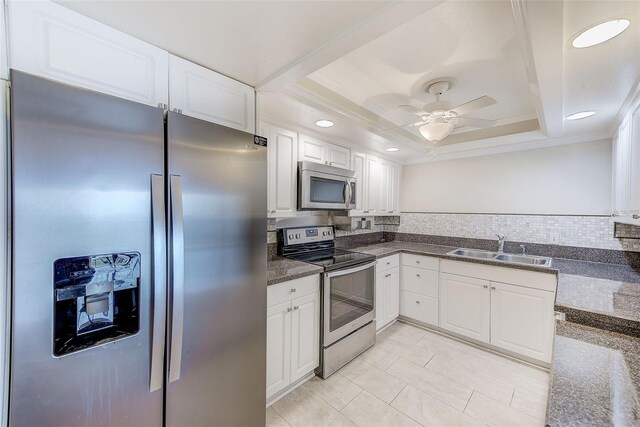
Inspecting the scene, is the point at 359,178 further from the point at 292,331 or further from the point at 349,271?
the point at 292,331

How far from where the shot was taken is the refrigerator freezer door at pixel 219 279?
1.18 m

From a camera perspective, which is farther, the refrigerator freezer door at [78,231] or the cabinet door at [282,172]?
the cabinet door at [282,172]

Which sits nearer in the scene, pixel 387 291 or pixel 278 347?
pixel 278 347

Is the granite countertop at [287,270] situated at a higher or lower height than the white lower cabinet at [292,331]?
higher

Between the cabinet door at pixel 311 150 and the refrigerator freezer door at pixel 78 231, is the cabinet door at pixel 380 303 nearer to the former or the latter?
the cabinet door at pixel 311 150

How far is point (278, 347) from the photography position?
1.89 m

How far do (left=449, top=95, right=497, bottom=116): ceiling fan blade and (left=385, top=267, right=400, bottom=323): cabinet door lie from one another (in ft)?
6.29

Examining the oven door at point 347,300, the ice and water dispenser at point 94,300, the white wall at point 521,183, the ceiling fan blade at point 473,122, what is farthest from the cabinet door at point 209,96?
the white wall at point 521,183

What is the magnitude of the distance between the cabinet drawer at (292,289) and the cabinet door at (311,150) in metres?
1.16

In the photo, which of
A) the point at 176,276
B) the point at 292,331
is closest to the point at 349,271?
the point at 292,331

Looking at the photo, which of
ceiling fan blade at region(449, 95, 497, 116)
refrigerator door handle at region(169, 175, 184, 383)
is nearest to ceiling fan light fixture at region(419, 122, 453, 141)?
ceiling fan blade at region(449, 95, 497, 116)

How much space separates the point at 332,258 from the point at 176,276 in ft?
5.24

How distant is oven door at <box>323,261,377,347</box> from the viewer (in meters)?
2.20

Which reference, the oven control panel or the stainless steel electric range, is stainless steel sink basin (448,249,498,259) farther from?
the oven control panel
